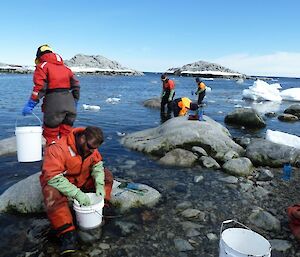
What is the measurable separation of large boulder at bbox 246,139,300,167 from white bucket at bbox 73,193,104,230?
517cm

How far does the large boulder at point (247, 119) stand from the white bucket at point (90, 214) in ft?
36.9

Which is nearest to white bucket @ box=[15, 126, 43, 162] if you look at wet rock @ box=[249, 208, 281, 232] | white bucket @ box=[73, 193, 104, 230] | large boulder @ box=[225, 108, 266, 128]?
white bucket @ box=[73, 193, 104, 230]

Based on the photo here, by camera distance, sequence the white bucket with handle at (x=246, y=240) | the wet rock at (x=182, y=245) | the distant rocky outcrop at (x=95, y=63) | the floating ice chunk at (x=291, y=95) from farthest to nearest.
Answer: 1. the distant rocky outcrop at (x=95, y=63)
2. the floating ice chunk at (x=291, y=95)
3. the wet rock at (x=182, y=245)
4. the white bucket with handle at (x=246, y=240)

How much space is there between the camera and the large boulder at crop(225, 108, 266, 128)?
14508mm

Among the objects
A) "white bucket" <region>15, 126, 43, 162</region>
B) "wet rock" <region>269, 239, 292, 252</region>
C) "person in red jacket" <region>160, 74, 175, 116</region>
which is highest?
"person in red jacket" <region>160, 74, 175, 116</region>

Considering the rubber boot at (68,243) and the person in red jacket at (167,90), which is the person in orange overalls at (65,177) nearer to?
the rubber boot at (68,243)

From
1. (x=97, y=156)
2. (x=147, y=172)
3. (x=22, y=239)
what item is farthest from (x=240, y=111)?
(x=22, y=239)

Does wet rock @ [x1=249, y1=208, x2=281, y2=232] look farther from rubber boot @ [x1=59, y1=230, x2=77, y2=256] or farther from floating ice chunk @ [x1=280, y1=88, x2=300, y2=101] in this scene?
floating ice chunk @ [x1=280, y1=88, x2=300, y2=101]

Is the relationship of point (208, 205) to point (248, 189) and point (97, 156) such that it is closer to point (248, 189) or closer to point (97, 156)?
point (248, 189)

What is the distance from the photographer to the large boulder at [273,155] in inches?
326

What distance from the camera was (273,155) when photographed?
27.5 ft

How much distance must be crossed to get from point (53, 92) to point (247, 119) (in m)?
10.5

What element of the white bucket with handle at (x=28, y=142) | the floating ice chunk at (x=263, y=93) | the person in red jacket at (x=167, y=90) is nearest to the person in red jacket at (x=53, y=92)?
the white bucket with handle at (x=28, y=142)

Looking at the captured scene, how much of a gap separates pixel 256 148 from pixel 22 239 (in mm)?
6430
